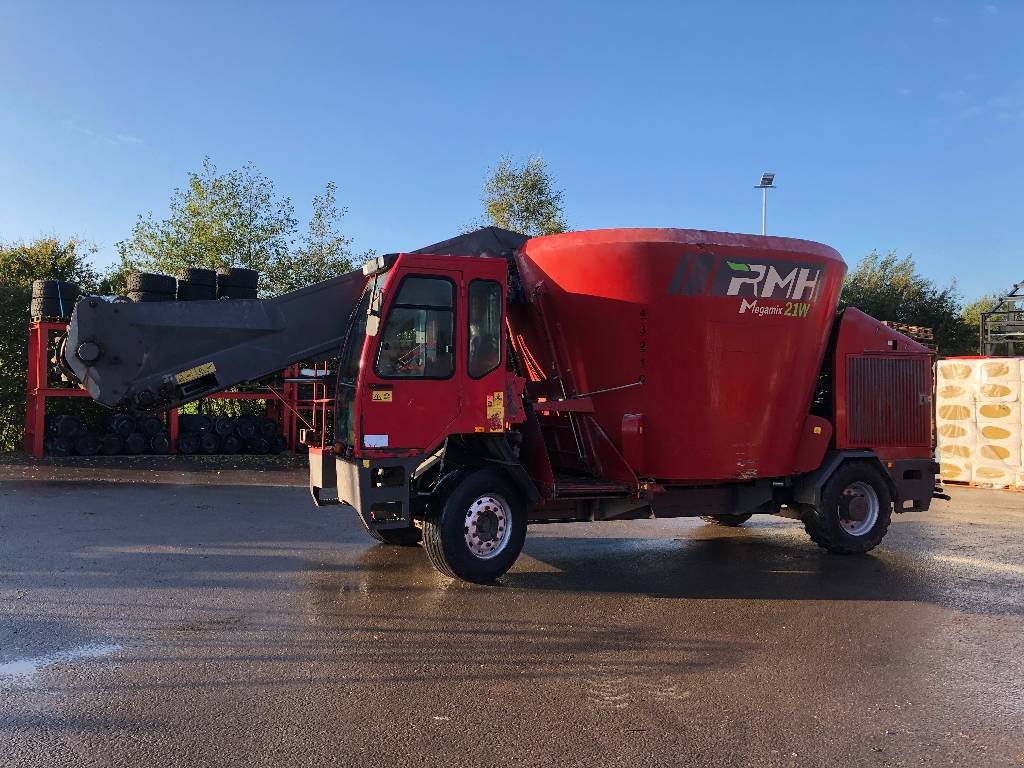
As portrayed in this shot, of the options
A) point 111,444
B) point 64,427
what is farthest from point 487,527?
point 64,427

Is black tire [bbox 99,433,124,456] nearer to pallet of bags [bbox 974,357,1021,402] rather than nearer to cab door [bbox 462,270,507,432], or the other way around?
cab door [bbox 462,270,507,432]

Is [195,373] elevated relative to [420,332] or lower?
lower

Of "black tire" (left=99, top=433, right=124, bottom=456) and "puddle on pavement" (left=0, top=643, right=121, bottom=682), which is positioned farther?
"black tire" (left=99, top=433, right=124, bottom=456)

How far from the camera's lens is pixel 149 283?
25.5 ft

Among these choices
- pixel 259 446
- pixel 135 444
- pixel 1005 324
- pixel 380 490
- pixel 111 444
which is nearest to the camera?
pixel 380 490

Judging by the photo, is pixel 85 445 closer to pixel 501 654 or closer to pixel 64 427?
pixel 64 427

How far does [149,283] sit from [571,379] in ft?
13.8

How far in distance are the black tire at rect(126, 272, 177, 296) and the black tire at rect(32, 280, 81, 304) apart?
5.27 meters

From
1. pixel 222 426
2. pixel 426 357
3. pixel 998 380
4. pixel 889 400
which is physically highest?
pixel 998 380

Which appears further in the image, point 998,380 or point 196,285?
point 998,380

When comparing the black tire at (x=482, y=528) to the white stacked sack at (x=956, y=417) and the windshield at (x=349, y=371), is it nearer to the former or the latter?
the windshield at (x=349, y=371)

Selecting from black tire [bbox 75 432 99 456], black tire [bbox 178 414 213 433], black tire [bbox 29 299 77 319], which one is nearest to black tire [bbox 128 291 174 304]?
black tire [bbox 29 299 77 319]

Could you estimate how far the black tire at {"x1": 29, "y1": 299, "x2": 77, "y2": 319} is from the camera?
39.2 ft

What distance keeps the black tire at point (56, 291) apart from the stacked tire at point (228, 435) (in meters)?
8.25
